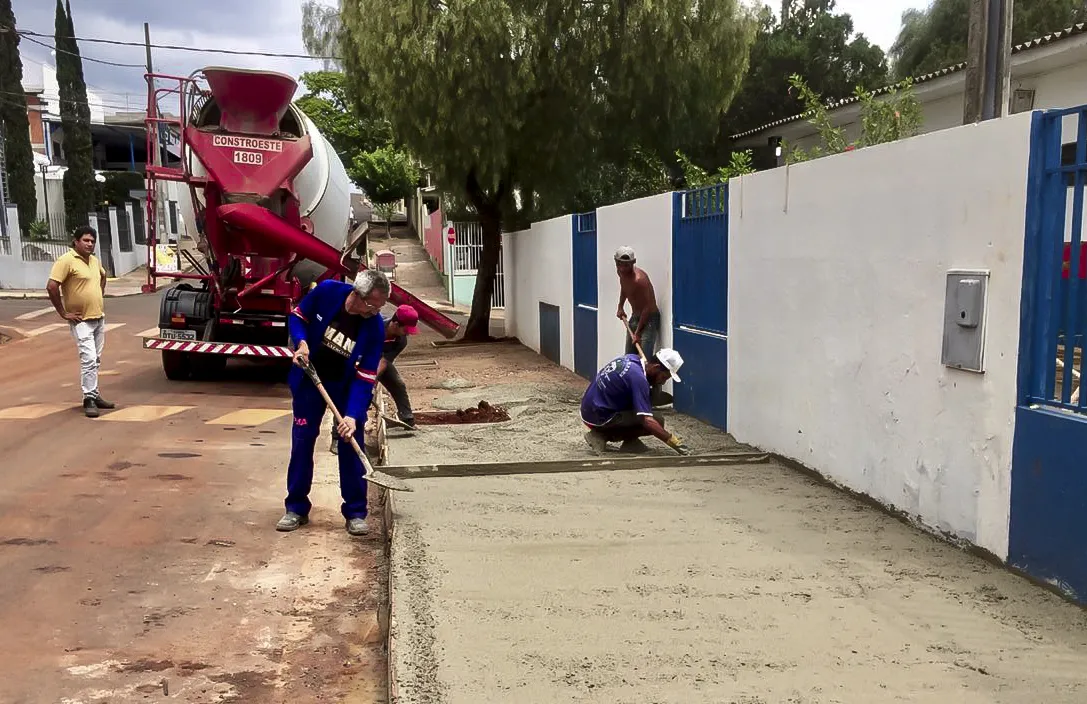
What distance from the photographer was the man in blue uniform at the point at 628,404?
5.62 metres

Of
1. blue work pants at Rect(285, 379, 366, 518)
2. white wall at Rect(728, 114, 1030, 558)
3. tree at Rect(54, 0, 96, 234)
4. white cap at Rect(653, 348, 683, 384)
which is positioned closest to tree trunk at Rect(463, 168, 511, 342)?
white wall at Rect(728, 114, 1030, 558)

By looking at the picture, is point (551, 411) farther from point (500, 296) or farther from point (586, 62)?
point (500, 296)

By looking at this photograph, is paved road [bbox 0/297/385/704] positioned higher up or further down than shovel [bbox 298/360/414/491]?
further down

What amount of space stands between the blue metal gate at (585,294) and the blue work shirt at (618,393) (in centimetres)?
411

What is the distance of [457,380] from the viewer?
10.6 meters

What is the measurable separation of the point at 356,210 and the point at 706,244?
6631 millimetres

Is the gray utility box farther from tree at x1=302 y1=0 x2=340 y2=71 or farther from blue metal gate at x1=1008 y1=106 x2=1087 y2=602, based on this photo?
tree at x1=302 y1=0 x2=340 y2=71

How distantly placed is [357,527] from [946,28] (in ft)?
85.1

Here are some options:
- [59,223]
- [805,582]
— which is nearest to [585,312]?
[805,582]

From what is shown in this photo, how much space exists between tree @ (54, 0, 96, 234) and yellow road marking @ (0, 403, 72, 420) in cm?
2611

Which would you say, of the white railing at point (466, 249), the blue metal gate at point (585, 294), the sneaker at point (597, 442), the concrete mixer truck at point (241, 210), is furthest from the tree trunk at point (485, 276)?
the sneaker at point (597, 442)

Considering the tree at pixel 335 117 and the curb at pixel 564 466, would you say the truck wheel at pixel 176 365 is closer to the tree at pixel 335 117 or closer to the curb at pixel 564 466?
the curb at pixel 564 466

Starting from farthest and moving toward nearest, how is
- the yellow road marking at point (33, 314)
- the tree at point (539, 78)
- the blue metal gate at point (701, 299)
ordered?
the yellow road marking at point (33, 314)
the tree at point (539, 78)
the blue metal gate at point (701, 299)

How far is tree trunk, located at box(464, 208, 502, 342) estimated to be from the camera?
15391 millimetres
